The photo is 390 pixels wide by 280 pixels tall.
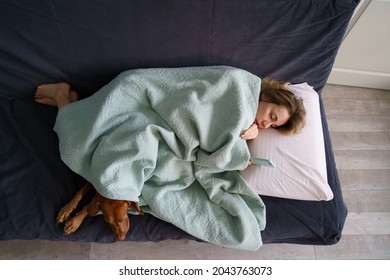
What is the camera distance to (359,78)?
165 centimetres

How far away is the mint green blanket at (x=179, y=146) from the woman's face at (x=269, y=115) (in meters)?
0.04

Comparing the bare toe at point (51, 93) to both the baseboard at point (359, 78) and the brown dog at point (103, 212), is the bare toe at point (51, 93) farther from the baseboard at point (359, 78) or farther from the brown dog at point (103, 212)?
the baseboard at point (359, 78)

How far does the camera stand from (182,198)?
103cm

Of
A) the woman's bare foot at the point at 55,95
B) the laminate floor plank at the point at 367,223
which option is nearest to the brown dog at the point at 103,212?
the woman's bare foot at the point at 55,95

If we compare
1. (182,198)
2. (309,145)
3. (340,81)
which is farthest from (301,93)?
(340,81)

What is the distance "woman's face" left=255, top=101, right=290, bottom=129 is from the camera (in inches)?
42.1

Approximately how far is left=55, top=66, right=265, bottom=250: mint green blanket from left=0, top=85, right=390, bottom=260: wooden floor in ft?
1.25

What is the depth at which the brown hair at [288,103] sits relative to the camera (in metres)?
1.07

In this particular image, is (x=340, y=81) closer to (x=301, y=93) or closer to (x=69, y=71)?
(x=301, y=93)

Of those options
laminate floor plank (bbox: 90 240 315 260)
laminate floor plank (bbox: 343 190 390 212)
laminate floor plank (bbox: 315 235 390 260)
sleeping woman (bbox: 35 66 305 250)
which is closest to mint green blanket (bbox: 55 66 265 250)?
sleeping woman (bbox: 35 66 305 250)

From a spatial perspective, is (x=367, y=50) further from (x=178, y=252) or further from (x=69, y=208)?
(x=69, y=208)

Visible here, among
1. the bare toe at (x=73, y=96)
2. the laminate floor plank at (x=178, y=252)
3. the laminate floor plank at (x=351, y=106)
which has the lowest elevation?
the laminate floor plank at (x=178, y=252)

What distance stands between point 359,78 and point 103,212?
4.67ft

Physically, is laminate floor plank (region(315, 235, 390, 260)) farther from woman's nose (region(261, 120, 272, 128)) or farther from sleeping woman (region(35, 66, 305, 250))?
woman's nose (region(261, 120, 272, 128))
